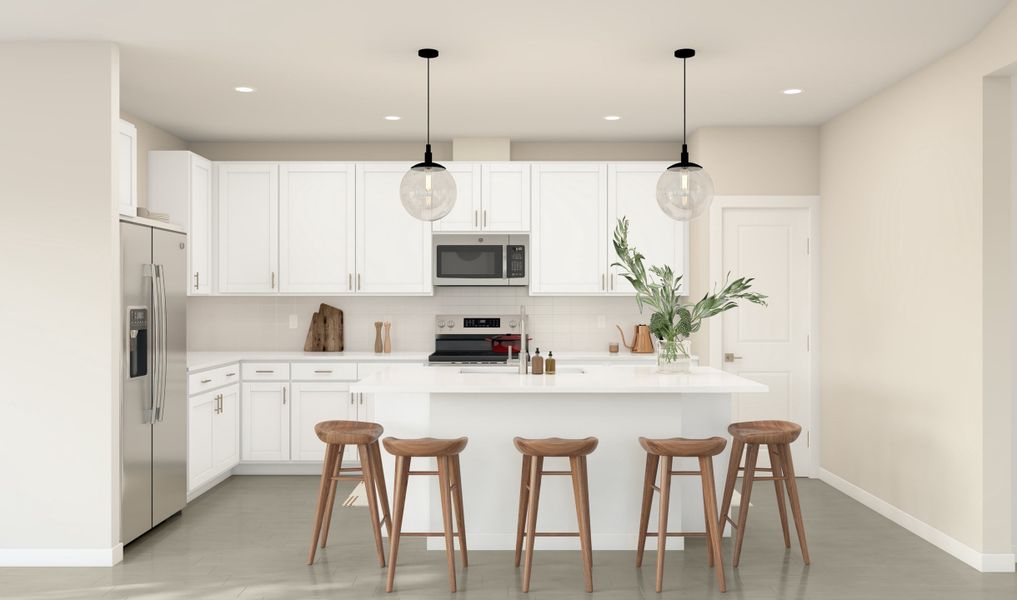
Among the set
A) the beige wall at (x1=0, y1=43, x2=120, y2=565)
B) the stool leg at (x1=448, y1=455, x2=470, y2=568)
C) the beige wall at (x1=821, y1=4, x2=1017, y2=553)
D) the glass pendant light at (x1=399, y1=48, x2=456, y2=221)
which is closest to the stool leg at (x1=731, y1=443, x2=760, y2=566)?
the beige wall at (x1=821, y1=4, x2=1017, y2=553)

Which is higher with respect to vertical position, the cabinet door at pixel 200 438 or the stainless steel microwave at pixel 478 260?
the stainless steel microwave at pixel 478 260

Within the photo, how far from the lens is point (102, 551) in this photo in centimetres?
390

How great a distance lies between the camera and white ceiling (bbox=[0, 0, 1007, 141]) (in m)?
3.59

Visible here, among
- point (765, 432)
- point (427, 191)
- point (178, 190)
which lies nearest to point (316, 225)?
point (178, 190)

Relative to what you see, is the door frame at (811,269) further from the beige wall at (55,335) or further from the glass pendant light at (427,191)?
the beige wall at (55,335)

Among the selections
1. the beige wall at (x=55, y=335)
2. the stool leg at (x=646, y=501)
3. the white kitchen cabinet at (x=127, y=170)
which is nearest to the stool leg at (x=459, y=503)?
the stool leg at (x=646, y=501)

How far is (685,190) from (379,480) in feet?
7.05

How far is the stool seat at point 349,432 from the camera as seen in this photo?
3773 millimetres

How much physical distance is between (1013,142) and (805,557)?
2344 mm

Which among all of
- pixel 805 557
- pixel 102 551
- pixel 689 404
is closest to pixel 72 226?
pixel 102 551

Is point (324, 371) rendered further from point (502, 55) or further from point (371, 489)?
point (502, 55)

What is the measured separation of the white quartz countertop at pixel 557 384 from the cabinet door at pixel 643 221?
6.23 feet

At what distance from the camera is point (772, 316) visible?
594 cm

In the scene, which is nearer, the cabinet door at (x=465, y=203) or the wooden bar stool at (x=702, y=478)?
the wooden bar stool at (x=702, y=478)
